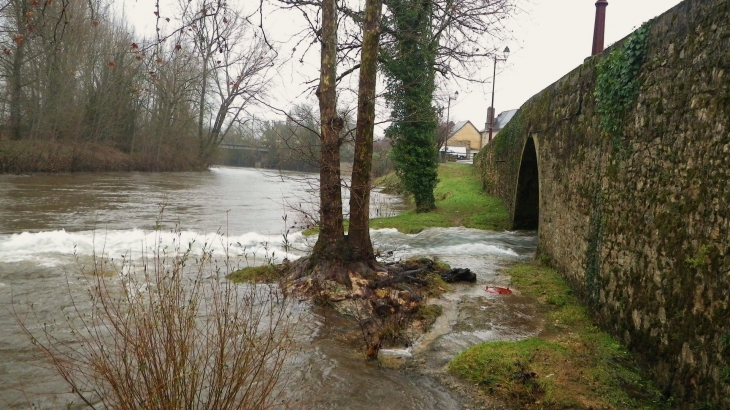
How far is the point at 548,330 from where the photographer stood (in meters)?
6.21

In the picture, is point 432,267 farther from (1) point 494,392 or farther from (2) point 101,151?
(2) point 101,151

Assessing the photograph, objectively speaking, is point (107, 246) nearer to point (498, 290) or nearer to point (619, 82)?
point (498, 290)

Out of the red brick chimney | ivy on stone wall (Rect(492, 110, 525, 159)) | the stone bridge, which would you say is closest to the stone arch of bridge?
ivy on stone wall (Rect(492, 110, 525, 159))

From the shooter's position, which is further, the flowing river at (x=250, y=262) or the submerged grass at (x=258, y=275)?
the submerged grass at (x=258, y=275)

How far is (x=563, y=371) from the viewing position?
4.80 m

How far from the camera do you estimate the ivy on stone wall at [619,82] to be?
575 cm

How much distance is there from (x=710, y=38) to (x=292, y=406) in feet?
15.3

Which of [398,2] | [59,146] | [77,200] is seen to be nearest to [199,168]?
[59,146]

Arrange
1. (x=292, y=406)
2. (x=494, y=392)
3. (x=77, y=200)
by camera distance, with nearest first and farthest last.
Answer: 1. (x=292, y=406)
2. (x=494, y=392)
3. (x=77, y=200)

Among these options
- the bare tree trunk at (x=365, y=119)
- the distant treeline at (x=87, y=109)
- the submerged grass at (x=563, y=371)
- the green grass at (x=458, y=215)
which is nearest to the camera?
the submerged grass at (x=563, y=371)

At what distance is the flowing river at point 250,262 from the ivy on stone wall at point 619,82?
2.74 m

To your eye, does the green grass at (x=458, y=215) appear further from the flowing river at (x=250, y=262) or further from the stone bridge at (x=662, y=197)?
the stone bridge at (x=662, y=197)

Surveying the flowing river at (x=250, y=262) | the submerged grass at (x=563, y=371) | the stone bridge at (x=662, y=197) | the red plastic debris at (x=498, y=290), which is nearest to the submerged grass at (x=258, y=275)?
the flowing river at (x=250, y=262)

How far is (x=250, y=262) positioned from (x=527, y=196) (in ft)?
27.6
